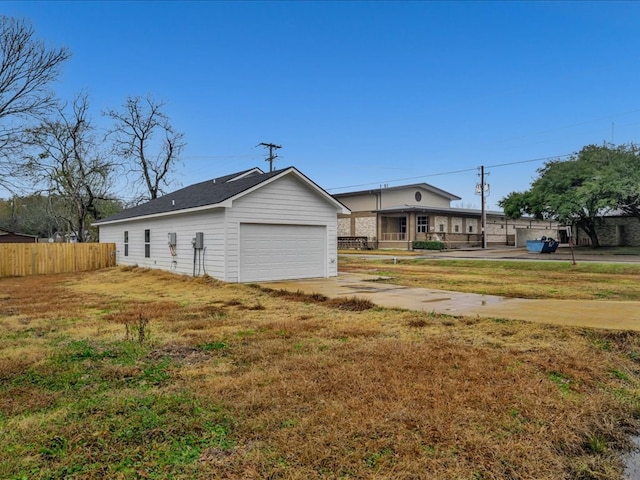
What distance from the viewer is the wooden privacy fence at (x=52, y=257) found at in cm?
1780

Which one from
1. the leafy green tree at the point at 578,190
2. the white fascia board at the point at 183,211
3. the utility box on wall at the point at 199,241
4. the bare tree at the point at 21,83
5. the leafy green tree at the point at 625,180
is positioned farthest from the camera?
the leafy green tree at the point at 578,190

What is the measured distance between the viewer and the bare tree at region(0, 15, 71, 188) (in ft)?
58.2

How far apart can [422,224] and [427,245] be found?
3780mm

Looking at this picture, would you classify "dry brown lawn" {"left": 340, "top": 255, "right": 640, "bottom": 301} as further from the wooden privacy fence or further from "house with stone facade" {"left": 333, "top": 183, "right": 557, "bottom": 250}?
"house with stone facade" {"left": 333, "top": 183, "right": 557, "bottom": 250}

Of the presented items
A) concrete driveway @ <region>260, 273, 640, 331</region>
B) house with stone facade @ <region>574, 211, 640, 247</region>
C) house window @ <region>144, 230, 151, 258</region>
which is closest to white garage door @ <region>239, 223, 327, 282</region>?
concrete driveway @ <region>260, 273, 640, 331</region>

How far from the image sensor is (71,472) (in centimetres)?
245

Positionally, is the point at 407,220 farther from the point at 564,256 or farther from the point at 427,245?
the point at 564,256

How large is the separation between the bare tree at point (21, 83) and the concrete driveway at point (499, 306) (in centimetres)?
1493

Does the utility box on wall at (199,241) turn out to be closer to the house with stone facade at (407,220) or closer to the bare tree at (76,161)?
the bare tree at (76,161)

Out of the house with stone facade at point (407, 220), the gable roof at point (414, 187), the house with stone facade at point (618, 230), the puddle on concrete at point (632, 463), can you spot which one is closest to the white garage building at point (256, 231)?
the puddle on concrete at point (632, 463)

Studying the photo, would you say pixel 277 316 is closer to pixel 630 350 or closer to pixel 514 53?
pixel 630 350

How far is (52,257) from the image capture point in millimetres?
19000

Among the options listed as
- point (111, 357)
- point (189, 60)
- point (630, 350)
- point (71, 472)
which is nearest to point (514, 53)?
point (189, 60)

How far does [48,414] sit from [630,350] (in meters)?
6.34
